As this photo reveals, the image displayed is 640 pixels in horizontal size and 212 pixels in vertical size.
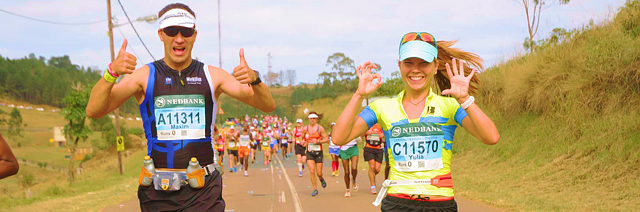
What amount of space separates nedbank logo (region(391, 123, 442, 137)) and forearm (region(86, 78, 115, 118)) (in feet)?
6.63

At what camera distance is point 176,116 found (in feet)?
13.9

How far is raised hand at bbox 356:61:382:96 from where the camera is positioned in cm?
410

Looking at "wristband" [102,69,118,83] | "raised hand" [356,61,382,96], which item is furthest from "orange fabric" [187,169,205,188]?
"raised hand" [356,61,382,96]

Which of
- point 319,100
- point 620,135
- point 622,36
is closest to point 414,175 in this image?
point 620,135

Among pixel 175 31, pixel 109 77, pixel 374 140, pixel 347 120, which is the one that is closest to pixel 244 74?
pixel 175 31

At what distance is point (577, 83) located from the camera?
16516 millimetres

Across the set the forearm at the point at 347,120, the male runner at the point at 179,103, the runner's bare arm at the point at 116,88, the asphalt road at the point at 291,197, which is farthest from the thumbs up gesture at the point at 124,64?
the asphalt road at the point at 291,197

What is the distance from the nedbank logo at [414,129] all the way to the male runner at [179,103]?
1.03m

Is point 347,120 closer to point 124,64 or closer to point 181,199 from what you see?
point 181,199

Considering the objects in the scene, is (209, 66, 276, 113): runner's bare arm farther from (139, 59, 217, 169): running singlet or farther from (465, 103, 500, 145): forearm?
(465, 103, 500, 145): forearm

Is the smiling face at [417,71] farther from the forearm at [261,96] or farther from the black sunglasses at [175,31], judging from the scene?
the black sunglasses at [175,31]

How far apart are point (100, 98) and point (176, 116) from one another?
0.53m

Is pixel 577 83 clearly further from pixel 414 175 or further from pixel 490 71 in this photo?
pixel 414 175

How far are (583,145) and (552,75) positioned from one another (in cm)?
377
